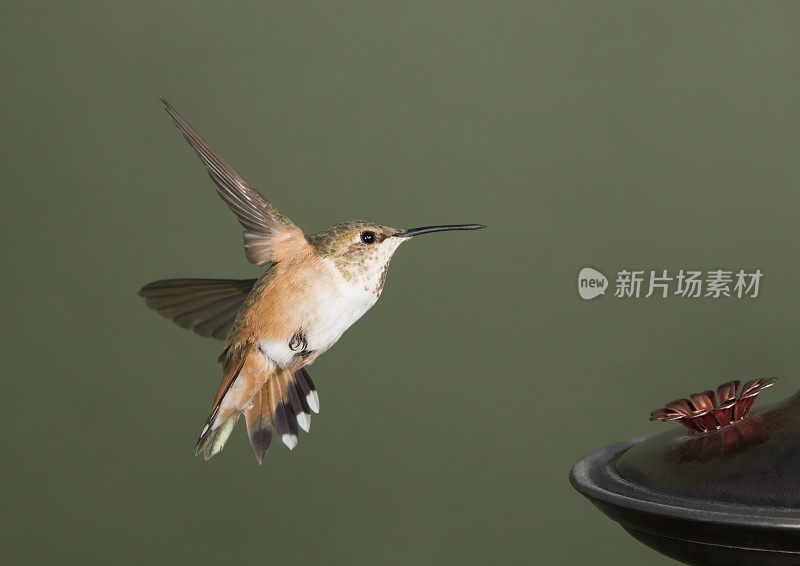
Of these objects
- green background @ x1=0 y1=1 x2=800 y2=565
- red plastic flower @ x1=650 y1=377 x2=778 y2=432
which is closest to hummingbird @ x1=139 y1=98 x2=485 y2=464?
red plastic flower @ x1=650 y1=377 x2=778 y2=432

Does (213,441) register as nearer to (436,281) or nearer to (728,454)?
(728,454)

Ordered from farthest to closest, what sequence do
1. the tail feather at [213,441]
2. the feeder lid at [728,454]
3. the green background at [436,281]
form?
the green background at [436,281] → the feeder lid at [728,454] → the tail feather at [213,441]

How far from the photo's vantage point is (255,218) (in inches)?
22.8

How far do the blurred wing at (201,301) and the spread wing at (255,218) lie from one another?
0.06m

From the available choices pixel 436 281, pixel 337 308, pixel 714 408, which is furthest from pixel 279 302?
pixel 436 281

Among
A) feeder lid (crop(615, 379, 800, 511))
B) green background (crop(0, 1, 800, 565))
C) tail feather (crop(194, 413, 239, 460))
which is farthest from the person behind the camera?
green background (crop(0, 1, 800, 565))

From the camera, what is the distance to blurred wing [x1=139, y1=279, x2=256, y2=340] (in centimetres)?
61

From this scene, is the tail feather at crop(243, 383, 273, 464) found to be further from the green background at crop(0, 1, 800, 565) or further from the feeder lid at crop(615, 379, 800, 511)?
the green background at crop(0, 1, 800, 565)

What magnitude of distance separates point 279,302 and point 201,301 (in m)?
0.11

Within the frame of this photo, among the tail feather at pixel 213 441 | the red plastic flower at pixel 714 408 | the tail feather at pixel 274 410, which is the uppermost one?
the red plastic flower at pixel 714 408

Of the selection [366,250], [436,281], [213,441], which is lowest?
[213,441]

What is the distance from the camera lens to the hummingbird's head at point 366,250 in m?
0.52

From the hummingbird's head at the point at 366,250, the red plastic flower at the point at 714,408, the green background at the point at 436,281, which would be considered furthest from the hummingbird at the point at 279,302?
the green background at the point at 436,281

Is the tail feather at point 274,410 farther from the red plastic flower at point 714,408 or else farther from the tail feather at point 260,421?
the red plastic flower at point 714,408
